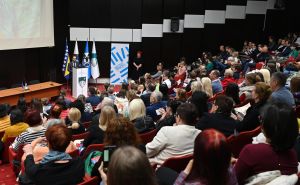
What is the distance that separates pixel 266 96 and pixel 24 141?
9.00 feet

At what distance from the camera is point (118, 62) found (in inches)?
450

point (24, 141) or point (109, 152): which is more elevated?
point (109, 152)

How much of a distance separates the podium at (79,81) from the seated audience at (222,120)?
7.10 meters

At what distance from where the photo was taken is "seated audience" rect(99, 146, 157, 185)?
4.45 feet

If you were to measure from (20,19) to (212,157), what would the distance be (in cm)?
870

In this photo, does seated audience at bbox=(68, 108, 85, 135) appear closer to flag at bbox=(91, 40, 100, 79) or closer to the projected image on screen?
the projected image on screen

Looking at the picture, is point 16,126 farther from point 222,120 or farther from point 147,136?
point 222,120

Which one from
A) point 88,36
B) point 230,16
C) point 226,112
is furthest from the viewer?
point 230,16

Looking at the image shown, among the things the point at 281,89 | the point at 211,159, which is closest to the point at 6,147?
the point at 281,89

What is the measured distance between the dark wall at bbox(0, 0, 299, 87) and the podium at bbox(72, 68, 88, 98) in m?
0.90

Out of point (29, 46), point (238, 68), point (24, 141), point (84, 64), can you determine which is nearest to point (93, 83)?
point (84, 64)

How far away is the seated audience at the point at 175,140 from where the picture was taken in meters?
2.83

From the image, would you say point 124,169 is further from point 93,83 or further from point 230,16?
point 230,16

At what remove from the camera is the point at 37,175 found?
2314 millimetres
